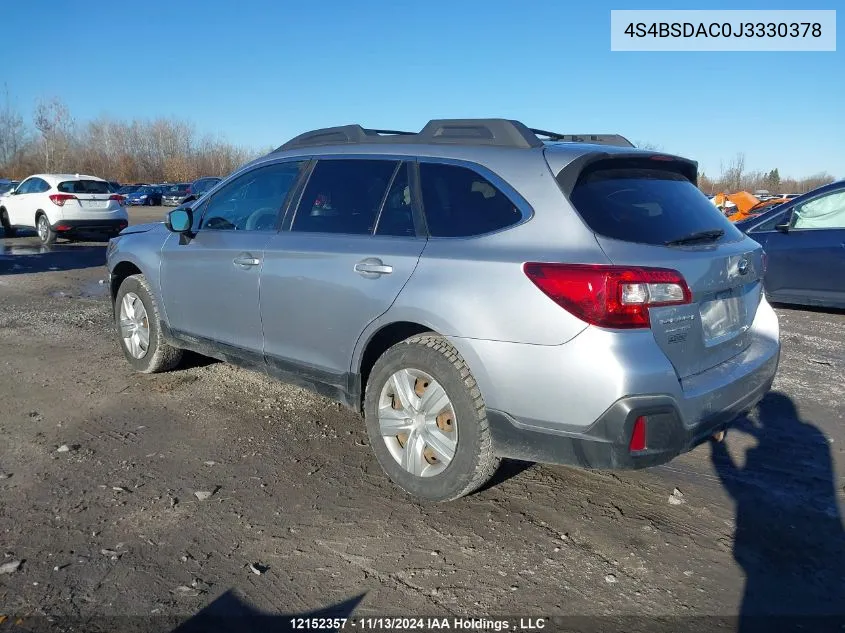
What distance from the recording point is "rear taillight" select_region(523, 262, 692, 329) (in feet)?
9.13

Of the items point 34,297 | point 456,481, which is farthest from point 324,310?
point 34,297

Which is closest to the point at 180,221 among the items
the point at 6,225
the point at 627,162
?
the point at 627,162

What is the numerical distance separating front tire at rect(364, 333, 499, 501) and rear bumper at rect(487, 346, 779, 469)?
128 millimetres

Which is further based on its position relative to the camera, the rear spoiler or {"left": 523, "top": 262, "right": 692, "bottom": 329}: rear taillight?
the rear spoiler

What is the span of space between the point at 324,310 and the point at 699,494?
7.33 feet

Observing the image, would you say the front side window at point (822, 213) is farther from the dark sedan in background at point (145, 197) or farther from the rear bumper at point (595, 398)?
the dark sedan in background at point (145, 197)

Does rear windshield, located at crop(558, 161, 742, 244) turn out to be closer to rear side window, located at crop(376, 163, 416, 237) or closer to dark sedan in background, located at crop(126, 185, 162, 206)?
rear side window, located at crop(376, 163, 416, 237)

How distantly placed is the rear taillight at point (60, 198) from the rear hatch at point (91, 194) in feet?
0.23

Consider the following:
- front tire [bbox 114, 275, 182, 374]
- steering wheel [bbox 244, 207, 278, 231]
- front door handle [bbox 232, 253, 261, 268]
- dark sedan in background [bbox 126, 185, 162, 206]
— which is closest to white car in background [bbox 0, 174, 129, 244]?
front tire [bbox 114, 275, 182, 374]

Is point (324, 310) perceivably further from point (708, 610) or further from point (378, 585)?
point (708, 610)

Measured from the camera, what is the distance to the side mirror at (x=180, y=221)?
4.87 m

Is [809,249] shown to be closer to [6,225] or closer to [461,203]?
[461,203]

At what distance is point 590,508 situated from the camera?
11.4 feet

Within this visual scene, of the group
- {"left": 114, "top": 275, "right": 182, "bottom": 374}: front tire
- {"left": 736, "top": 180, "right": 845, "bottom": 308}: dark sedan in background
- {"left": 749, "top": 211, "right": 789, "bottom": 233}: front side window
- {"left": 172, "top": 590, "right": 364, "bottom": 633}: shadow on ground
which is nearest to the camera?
{"left": 172, "top": 590, "right": 364, "bottom": 633}: shadow on ground
